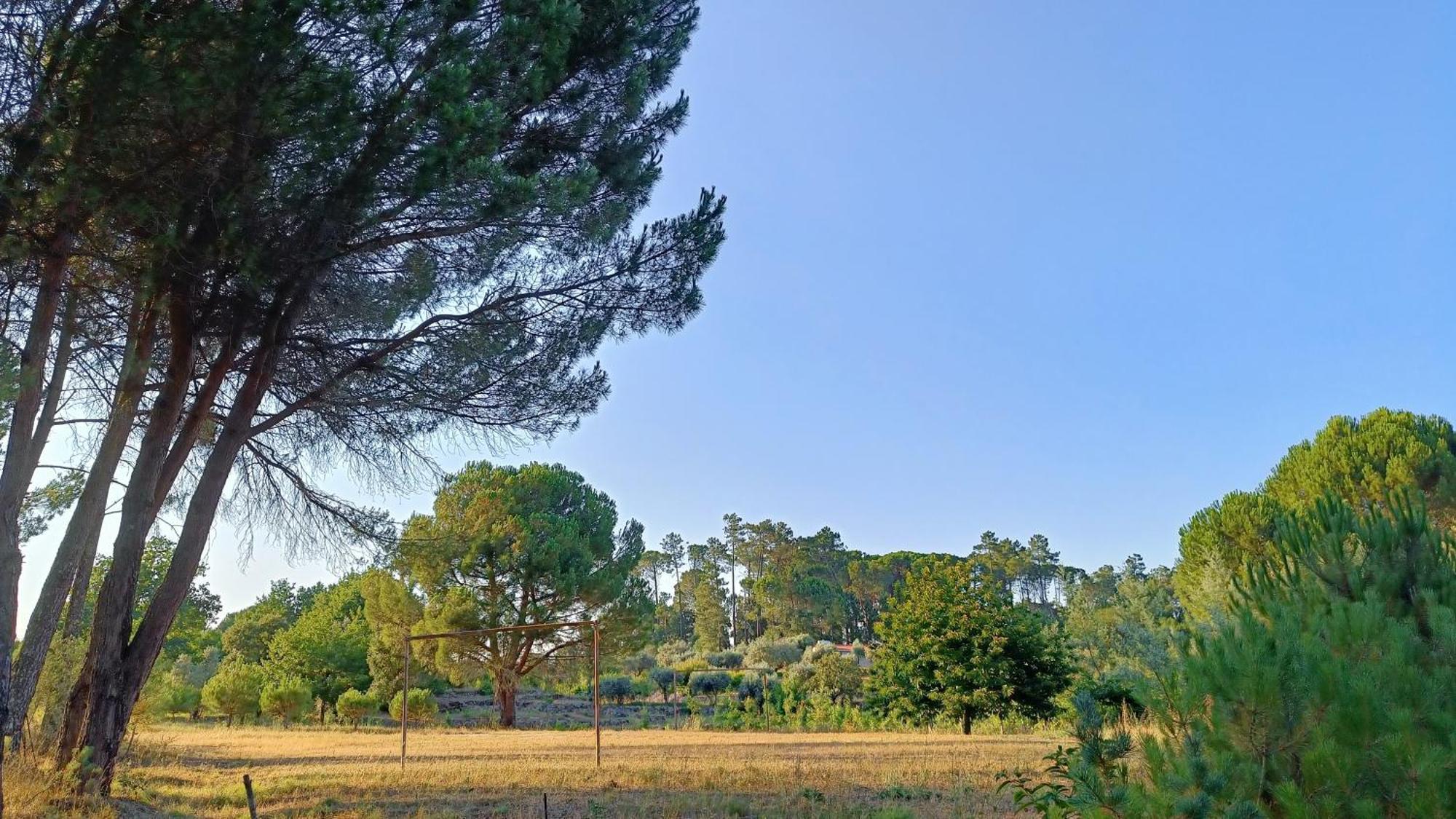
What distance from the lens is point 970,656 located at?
17375mm

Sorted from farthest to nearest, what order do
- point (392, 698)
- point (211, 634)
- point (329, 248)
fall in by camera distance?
point (211, 634) < point (392, 698) < point (329, 248)

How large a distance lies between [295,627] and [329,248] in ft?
89.2

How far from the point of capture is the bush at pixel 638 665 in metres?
34.1

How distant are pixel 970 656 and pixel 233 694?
18.9 meters

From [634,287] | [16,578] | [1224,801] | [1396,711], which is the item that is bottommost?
[1224,801]

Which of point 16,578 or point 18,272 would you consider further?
point 18,272

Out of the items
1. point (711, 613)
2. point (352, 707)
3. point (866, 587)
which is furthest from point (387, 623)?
point (866, 587)

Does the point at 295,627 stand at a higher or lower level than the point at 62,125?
lower

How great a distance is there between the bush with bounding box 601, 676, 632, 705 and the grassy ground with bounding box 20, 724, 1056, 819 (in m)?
15.5

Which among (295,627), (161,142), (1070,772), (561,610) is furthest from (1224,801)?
(295,627)

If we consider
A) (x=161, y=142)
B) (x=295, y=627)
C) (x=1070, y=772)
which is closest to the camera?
(x=1070, y=772)

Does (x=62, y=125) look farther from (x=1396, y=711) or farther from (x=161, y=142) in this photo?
(x=1396, y=711)

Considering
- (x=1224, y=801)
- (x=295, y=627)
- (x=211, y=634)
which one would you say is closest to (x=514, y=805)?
(x=1224, y=801)

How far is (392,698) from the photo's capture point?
1016 inches
